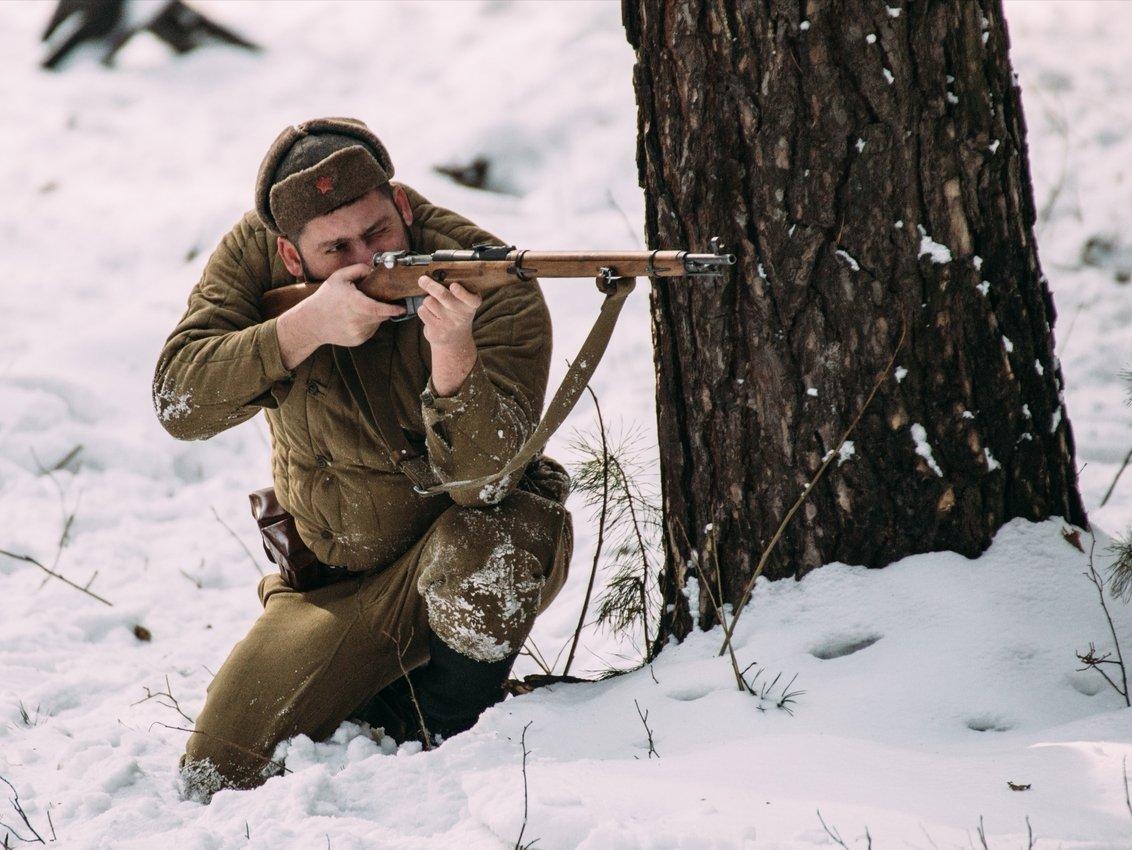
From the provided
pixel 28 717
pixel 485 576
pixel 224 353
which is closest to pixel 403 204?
pixel 224 353

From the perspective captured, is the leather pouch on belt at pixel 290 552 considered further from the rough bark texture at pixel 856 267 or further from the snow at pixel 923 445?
the snow at pixel 923 445

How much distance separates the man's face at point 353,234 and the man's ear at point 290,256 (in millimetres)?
52

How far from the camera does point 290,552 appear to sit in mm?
3020

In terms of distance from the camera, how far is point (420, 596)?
2822 mm

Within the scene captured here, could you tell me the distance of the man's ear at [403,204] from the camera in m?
2.82

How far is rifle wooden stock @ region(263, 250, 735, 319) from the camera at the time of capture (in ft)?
6.52

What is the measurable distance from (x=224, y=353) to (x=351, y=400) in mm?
322

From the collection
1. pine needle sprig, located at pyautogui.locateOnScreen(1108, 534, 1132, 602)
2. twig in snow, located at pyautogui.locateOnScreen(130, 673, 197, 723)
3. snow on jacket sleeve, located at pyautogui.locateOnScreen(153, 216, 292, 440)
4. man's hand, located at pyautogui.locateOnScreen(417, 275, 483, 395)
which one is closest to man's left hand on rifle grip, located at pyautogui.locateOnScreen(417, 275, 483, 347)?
man's hand, located at pyautogui.locateOnScreen(417, 275, 483, 395)

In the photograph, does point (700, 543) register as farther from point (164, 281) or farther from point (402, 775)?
point (164, 281)

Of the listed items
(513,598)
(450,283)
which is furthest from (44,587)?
(450,283)

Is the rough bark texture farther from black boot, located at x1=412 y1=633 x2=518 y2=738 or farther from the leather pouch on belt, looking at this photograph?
the leather pouch on belt

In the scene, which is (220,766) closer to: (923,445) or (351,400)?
(351,400)

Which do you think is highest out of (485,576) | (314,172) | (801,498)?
(314,172)

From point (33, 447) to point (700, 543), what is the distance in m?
3.36
